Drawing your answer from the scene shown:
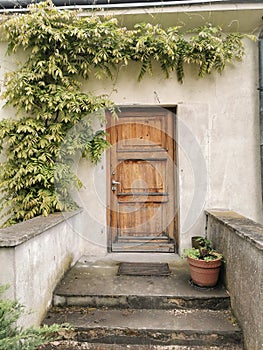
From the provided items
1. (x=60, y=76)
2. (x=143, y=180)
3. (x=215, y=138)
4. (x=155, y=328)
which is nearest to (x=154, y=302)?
(x=155, y=328)

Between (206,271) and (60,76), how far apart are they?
9.04 ft

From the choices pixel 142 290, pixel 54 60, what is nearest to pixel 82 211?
pixel 142 290

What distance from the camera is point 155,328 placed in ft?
6.84

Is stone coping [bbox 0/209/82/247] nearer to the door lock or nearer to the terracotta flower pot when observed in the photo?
the door lock

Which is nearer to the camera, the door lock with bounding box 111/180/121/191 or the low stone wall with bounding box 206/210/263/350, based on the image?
the low stone wall with bounding box 206/210/263/350

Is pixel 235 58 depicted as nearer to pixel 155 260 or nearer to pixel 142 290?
pixel 155 260

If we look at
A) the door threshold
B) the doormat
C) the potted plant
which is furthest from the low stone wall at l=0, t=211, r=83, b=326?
the potted plant

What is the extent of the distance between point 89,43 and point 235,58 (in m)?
1.94

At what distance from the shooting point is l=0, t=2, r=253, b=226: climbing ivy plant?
3039 millimetres

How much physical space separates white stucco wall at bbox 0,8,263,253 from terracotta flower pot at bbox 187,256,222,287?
0.90m

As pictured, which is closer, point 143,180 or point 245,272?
point 245,272

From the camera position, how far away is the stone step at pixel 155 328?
2.04 metres

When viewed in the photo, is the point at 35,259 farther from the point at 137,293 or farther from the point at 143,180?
the point at 143,180

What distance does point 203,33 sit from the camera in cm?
309
